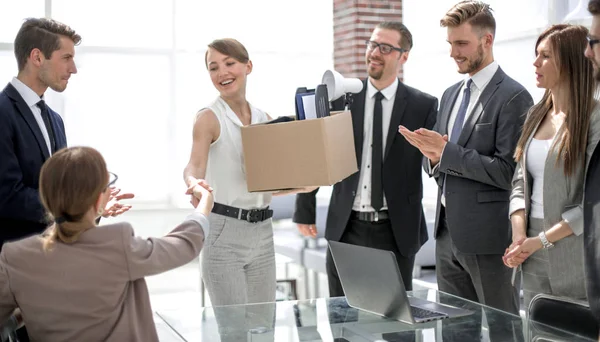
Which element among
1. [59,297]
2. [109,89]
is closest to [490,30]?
[59,297]

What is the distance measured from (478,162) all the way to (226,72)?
1.19m

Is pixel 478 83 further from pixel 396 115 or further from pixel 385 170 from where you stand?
pixel 385 170

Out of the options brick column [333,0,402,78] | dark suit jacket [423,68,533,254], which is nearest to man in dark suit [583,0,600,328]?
dark suit jacket [423,68,533,254]

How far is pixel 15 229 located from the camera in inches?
116

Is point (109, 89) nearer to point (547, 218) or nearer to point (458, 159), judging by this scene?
point (458, 159)

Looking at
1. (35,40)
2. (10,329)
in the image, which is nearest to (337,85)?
(35,40)

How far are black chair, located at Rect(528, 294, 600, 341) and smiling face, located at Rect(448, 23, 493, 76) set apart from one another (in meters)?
1.38

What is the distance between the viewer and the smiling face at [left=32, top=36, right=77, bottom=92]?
3158 millimetres

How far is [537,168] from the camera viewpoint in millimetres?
2990

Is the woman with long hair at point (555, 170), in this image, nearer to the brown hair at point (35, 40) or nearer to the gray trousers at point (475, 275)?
the gray trousers at point (475, 275)

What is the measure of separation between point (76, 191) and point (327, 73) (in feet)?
6.27

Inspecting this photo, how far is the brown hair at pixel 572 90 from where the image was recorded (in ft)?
9.22

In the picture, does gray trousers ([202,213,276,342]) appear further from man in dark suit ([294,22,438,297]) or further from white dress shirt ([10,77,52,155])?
white dress shirt ([10,77,52,155])

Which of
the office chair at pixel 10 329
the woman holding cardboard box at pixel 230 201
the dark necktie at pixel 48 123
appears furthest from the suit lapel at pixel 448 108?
the office chair at pixel 10 329
